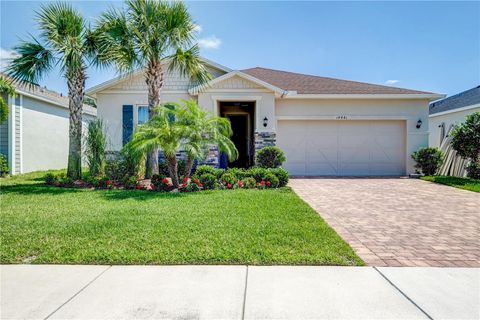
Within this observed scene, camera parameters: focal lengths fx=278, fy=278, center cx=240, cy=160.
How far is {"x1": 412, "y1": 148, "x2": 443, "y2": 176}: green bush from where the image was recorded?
12.0 m

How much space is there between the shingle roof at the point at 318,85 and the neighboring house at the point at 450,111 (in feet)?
13.6

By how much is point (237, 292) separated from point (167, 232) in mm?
2027

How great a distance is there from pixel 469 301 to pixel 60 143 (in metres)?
18.7

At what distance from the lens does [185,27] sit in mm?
9539

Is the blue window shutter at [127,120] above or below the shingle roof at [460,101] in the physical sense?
below

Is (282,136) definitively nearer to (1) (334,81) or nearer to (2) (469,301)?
(1) (334,81)

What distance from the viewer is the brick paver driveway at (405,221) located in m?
3.71

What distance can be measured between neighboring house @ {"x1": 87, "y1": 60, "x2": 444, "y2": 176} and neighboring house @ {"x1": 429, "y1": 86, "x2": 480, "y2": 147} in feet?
11.5

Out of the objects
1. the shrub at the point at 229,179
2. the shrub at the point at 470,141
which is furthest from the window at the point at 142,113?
the shrub at the point at 470,141

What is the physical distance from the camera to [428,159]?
12.1 meters

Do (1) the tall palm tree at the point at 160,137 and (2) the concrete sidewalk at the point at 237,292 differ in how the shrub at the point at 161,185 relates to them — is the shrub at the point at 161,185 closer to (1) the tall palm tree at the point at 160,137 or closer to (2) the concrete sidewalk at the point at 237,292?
(1) the tall palm tree at the point at 160,137

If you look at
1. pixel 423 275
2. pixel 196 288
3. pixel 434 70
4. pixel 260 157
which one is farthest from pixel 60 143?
pixel 434 70

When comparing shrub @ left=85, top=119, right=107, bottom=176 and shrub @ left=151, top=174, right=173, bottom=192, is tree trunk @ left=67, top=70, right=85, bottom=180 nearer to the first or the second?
shrub @ left=85, top=119, right=107, bottom=176

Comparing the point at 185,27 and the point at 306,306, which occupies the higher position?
the point at 185,27
